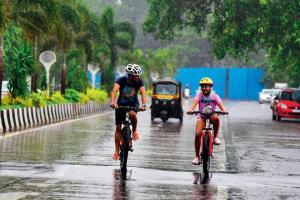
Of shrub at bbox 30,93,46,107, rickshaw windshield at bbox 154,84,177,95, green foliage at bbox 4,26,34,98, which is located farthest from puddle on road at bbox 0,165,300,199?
rickshaw windshield at bbox 154,84,177,95

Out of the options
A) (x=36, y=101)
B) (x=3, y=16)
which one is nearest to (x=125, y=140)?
(x=3, y=16)

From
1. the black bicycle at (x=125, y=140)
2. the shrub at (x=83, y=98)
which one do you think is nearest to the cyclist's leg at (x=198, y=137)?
the black bicycle at (x=125, y=140)

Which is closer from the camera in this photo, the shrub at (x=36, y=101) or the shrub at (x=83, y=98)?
the shrub at (x=36, y=101)

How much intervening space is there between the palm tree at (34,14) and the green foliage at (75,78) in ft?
56.6

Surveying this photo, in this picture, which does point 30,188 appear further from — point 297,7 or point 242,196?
point 297,7

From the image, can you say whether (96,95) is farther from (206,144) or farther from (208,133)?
(206,144)

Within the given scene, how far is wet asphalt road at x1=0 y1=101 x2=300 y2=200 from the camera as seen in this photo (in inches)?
448

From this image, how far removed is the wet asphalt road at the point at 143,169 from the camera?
37.4 ft

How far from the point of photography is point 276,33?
135 feet

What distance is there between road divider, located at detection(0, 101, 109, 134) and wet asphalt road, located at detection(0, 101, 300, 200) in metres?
1.72

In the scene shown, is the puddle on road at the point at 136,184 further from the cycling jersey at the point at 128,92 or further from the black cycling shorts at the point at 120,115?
the cycling jersey at the point at 128,92

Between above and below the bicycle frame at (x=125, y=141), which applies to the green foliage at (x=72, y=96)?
above

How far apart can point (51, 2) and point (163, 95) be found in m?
8.25

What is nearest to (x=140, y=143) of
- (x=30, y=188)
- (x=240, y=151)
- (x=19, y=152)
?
(x=240, y=151)
